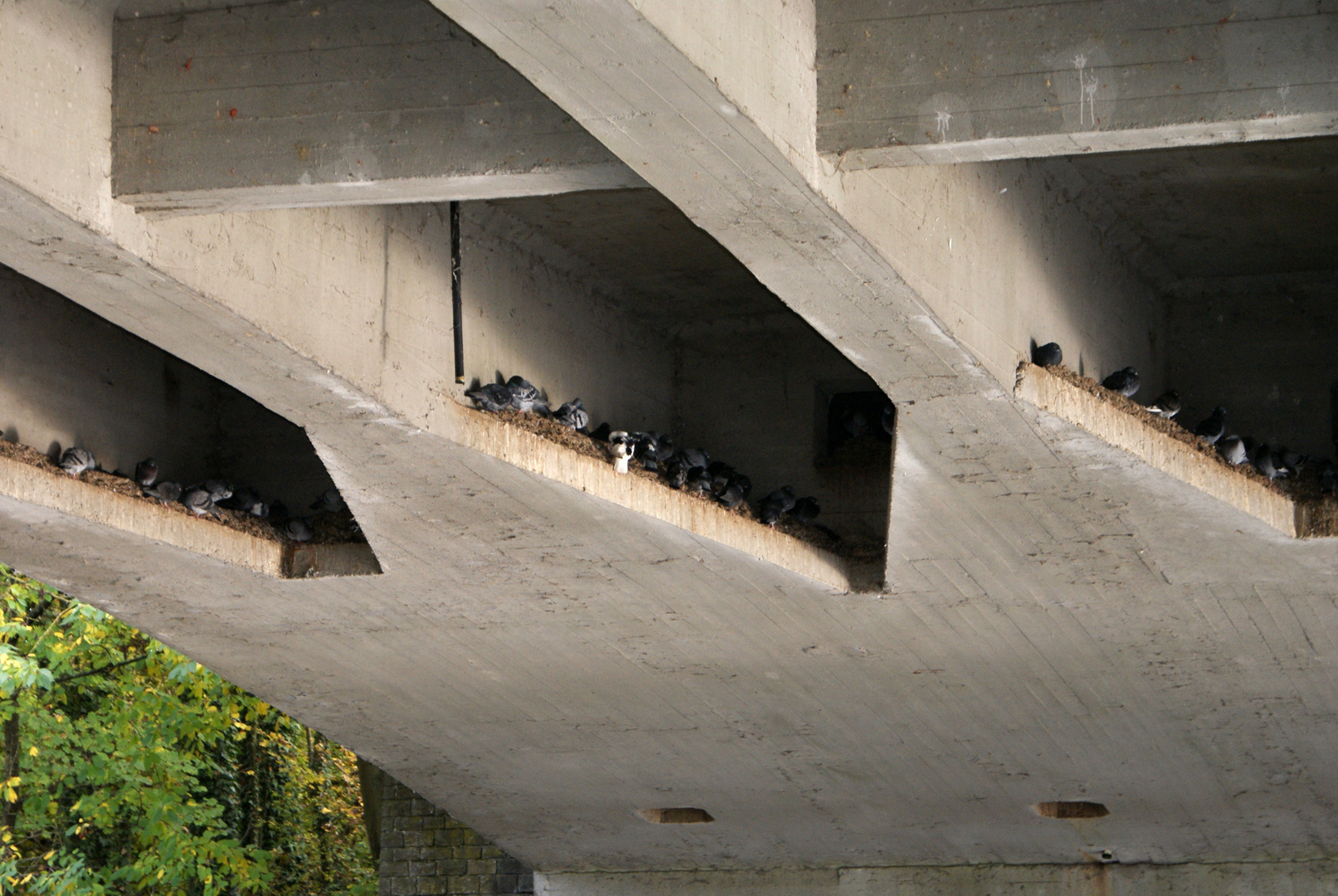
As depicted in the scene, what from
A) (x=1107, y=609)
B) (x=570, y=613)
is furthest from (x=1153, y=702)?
(x=570, y=613)

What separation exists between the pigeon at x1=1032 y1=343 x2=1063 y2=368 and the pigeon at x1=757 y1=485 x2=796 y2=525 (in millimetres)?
1969

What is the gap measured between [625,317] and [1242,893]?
21.5ft

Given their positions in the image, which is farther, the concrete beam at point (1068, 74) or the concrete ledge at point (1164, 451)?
the concrete ledge at point (1164, 451)

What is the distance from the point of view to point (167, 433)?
920 cm

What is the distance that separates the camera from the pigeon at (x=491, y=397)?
7.73 m

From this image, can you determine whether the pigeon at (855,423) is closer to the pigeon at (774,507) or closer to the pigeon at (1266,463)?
the pigeon at (774,507)

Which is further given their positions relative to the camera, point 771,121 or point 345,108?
point 345,108

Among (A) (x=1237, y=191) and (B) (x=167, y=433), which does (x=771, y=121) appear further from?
(B) (x=167, y=433)

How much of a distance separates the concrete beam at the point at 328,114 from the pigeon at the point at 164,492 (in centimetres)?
312

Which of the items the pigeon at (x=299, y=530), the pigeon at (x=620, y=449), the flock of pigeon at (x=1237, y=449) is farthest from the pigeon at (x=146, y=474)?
the flock of pigeon at (x=1237, y=449)

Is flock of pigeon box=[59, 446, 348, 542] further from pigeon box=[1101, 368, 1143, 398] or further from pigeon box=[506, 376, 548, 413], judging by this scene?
pigeon box=[1101, 368, 1143, 398]

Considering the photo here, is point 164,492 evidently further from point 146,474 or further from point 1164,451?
point 1164,451

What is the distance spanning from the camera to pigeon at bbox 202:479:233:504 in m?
8.87

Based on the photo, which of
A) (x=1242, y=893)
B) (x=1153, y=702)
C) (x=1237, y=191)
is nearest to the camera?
(x=1237, y=191)
